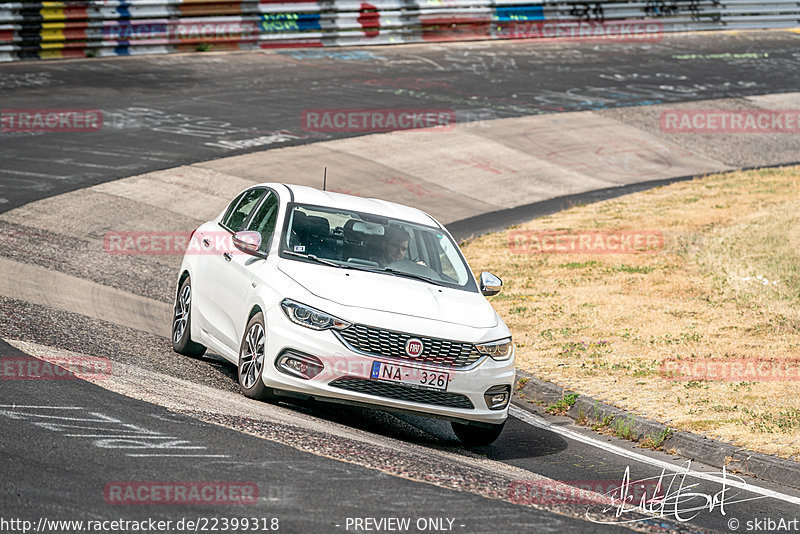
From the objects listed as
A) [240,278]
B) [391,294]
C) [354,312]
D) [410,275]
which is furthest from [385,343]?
[240,278]

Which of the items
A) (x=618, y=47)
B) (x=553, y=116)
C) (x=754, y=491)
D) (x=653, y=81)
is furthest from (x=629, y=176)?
(x=754, y=491)

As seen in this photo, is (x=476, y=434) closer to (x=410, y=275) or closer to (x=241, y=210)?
(x=410, y=275)

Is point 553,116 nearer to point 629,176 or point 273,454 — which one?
point 629,176

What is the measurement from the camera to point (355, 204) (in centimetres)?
1005

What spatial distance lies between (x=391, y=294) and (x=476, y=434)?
1379mm

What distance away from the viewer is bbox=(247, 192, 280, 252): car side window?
954 cm

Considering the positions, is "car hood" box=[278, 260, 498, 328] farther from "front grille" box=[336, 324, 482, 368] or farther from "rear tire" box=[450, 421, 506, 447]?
"rear tire" box=[450, 421, 506, 447]

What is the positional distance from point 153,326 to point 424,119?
49.7 ft

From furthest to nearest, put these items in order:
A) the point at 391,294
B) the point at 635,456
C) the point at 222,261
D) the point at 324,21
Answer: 1. the point at 324,21
2. the point at 222,261
3. the point at 635,456
4. the point at 391,294

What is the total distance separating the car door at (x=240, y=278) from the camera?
9.16 meters

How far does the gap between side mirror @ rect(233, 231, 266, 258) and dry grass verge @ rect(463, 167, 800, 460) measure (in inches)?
144

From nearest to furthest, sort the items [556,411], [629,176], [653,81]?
[556,411]
[629,176]
[653,81]

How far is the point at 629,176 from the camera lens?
24.5 metres

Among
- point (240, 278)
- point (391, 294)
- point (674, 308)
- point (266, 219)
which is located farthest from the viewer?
point (674, 308)
